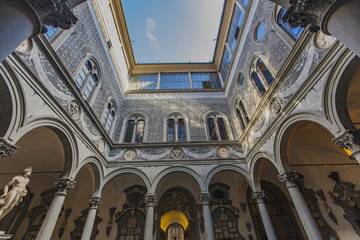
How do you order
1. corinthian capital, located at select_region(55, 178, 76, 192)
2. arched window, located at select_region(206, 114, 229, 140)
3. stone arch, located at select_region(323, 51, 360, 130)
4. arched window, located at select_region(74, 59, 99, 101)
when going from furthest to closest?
arched window, located at select_region(206, 114, 229, 140), arched window, located at select_region(74, 59, 99, 101), corinthian capital, located at select_region(55, 178, 76, 192), stone arch, located at select_region(323, 51, 360, 130)

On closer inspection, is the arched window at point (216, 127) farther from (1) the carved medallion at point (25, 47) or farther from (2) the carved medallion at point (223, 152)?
(1) the carved medallion at point (25, 47)

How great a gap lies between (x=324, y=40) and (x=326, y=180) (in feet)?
25.2

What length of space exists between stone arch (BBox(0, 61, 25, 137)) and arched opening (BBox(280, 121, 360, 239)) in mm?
9238

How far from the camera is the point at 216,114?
38.1 feet

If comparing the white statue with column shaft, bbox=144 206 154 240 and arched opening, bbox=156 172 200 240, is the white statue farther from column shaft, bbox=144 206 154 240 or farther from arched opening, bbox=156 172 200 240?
arched opening, bbox=156 172 200 240

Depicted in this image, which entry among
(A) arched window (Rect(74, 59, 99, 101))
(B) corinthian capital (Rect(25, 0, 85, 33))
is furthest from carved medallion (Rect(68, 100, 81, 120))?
(B) corinthian capital (Rect(25, 0, 85, 33))

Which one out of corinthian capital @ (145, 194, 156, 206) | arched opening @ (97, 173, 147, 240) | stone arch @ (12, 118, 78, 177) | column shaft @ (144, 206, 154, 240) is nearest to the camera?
stone arch @ (12, 118, 78, 177)

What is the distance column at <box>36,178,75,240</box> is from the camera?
503 centimetres

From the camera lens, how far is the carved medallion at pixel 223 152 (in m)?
9.20

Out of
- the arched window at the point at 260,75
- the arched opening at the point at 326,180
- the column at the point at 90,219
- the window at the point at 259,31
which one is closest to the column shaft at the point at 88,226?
the column at the point at 90,219

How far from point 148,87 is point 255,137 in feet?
31.0

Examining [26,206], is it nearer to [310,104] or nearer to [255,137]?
[255,137]

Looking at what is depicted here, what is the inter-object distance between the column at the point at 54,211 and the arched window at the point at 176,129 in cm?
556

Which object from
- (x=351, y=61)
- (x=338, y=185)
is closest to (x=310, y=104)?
(x=351, y=61)
